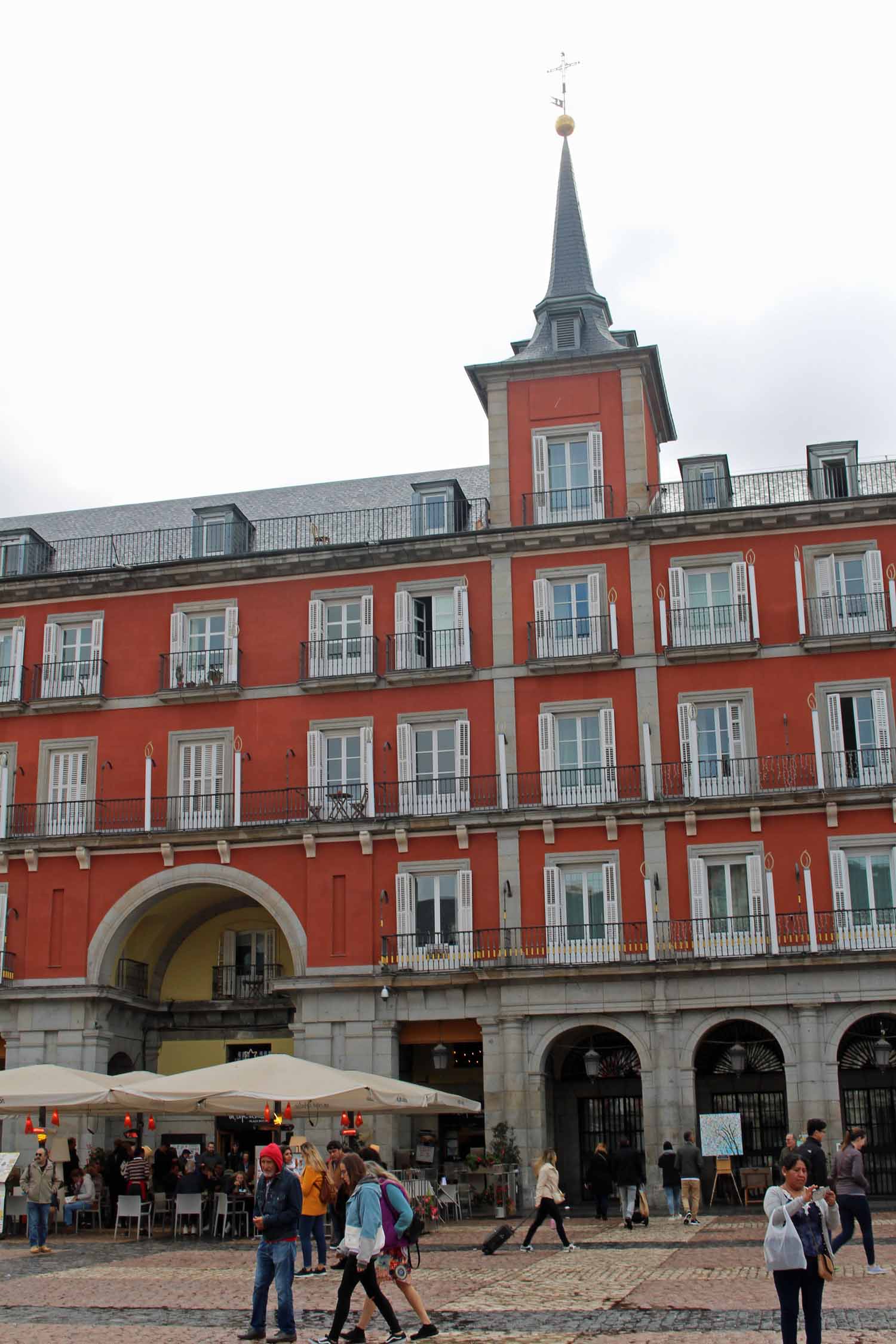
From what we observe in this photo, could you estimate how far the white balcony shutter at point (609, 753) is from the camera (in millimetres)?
34844

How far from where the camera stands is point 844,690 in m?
34.6

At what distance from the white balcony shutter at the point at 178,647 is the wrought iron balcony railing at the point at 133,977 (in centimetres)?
698

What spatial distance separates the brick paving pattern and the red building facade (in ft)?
26.6

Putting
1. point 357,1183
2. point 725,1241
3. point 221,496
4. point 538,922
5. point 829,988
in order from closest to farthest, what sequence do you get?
1. point 357,1183
2. point 725,1241
3. point 829,988
4. point 538,922
5. point 221,496

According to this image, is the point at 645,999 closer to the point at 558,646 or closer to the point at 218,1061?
the point at 558,646

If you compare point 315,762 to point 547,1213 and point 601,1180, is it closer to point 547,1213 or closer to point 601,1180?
point 601,1180

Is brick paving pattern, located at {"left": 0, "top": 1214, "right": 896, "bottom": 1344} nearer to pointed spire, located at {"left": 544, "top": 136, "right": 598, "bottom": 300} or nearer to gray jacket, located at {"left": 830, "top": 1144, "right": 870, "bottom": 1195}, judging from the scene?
gray jacket, located at {"left": 830, "top": 1144, "right": 870, "bottom": 1195}

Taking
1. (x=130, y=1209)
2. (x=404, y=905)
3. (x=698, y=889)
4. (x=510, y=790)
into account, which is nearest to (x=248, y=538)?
(x=510, y=790)

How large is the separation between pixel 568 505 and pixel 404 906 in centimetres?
1051

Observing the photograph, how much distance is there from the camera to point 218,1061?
38.5 m

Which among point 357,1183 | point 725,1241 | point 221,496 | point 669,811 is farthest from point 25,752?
point 357,1183

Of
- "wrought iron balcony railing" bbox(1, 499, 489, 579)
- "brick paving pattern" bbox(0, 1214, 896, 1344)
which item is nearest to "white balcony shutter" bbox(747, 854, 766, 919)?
"brick paving pattern" bbox(0, 1214, 896, 1344)

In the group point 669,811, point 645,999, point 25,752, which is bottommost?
point 645,999

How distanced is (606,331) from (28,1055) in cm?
2346
